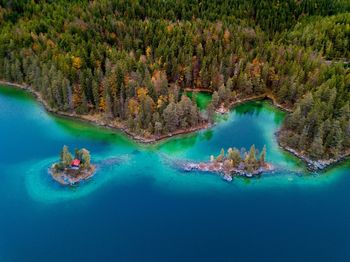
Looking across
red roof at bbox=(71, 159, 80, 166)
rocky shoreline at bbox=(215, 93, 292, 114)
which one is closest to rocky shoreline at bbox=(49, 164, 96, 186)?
red roof at bbox=(71, 159, 80, 166)

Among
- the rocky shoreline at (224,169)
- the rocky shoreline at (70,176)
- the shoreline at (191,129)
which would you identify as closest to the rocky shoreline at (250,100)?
the shoreline at (191,129)

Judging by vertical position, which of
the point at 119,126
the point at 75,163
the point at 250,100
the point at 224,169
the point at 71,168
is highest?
the point at 250,100

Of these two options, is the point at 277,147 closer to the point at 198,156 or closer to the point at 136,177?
the point at 198,156

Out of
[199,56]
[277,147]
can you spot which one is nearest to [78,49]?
[199,56]

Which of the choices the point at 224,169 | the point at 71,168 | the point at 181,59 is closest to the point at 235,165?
the point at 224,169

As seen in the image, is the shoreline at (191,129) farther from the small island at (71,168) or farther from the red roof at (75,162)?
Answer: the red roof at (75,162)

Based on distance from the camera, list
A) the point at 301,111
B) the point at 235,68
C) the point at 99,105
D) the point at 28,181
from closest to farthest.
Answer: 1. the point at 28,181
2. the point at 301,111
3. the point at 99,105
4. the point at 235,68

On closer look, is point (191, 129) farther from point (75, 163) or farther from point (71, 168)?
point (71, 168)
